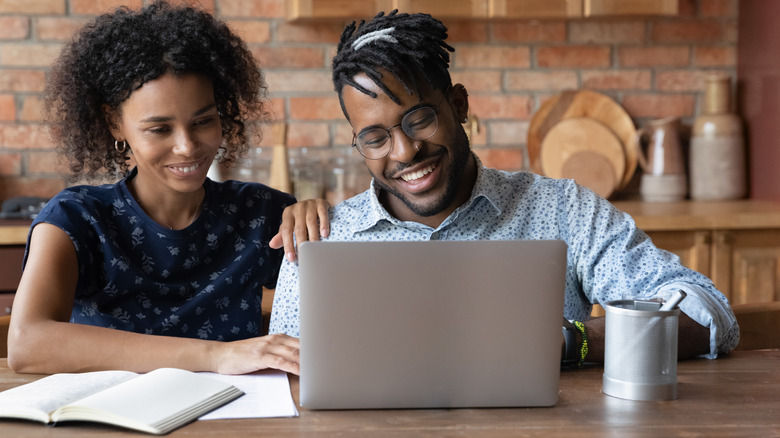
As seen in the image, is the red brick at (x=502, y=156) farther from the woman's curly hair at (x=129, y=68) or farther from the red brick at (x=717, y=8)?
the woman's curly hair at (x=129, y=68)

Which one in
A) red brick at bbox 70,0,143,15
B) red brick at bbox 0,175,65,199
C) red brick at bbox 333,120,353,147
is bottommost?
red brick at bbox 0,175,65,199

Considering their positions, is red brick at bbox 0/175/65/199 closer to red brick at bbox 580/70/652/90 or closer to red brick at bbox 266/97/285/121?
red brick at bbox 266/97/285/121

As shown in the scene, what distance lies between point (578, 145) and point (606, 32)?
0.46 m

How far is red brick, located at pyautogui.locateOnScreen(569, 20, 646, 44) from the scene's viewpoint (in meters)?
3.11

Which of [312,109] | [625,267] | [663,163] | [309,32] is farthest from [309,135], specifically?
[625,267]

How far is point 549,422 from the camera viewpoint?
100 cm

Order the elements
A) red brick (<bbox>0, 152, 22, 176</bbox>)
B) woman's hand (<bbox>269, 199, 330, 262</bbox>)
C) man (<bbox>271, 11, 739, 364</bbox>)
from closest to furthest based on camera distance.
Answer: man (<bbox>271, 11, 739, 364</bbox>)
woman's hand (<bbox>269, 199, 330, 262</bbox>)
red brick (<bbox>0, 152, 22, 176</bbox>)

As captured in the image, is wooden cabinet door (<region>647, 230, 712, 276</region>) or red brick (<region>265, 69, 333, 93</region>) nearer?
wooden cabinet door (<region>647, 230, 712, 276</region>)

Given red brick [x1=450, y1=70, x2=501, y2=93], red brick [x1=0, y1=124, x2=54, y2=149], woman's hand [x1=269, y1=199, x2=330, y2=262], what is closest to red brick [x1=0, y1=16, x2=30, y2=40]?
red brick [x1=0, y1=124, x2=54, y2=149]

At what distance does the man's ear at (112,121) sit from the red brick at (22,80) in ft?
4.14

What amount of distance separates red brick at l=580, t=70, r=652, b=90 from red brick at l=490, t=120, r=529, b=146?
282 mm

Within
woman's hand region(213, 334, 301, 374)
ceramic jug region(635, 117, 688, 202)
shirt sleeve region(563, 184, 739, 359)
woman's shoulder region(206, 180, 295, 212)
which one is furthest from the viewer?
ceramic jug region(635, 117, 688, 202)

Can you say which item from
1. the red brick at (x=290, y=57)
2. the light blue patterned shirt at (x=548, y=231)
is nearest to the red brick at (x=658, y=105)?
the red brick at (x=290, y=57)

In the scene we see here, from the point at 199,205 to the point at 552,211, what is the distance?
0.74m
